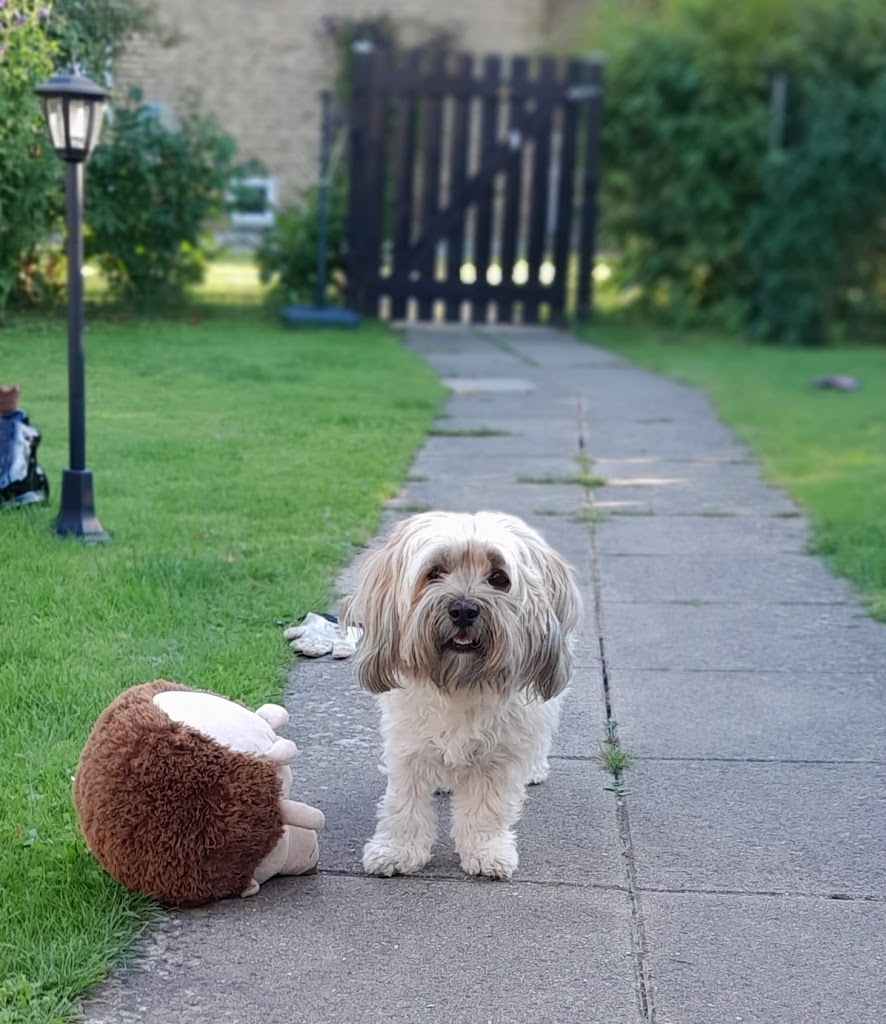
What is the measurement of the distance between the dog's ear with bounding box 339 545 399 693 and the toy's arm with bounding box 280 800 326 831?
31cm

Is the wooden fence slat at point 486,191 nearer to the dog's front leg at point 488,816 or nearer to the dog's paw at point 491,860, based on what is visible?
the dog's front leg at point 488,816

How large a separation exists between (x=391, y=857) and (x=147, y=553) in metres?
2.43

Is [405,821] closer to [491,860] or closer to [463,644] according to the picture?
[491,860]

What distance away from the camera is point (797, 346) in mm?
14531

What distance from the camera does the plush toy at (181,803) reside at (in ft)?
9.48

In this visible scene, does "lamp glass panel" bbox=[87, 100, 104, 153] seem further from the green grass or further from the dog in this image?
the dog

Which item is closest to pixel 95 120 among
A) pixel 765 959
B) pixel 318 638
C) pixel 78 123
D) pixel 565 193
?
pixel 78 123

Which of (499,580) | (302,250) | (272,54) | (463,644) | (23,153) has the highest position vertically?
(272,54)

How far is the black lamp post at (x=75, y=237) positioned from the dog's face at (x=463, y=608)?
261 cm

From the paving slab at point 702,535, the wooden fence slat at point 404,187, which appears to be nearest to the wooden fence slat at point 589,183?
the wooden fence slat at point 404,187

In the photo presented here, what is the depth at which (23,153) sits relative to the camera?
21.4 feet

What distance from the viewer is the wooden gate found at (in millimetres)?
13805

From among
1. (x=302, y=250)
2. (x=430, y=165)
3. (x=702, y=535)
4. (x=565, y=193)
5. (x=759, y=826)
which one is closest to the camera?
(x=759, y=826)

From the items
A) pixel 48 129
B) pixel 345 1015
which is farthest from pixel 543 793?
pixel 48 129
